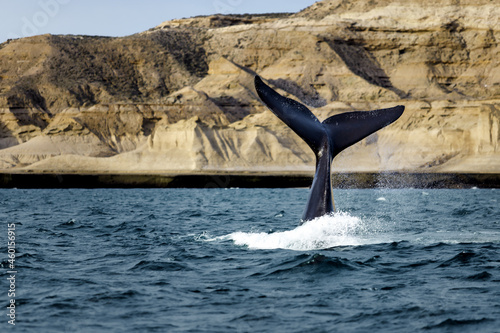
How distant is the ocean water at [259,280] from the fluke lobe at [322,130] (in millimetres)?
464

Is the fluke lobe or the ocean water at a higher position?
the fluke lobe

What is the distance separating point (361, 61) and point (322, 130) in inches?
3923

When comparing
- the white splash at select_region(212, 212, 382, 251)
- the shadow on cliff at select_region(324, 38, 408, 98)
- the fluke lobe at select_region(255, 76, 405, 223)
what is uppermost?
the shadow on cliff at select_region(324, 38, 408, 98)

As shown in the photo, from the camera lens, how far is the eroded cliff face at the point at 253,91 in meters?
84.4

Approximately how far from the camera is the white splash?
15969mm

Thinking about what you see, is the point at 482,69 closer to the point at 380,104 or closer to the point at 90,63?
the point at 380,104

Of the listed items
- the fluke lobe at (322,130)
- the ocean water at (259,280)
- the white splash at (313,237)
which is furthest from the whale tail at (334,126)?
the ocean water at (259,280)

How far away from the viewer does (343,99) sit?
331 ft

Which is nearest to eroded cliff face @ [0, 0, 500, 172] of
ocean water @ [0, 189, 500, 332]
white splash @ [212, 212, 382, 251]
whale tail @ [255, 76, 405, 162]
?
white splash @ [212, 212, 382, 251]

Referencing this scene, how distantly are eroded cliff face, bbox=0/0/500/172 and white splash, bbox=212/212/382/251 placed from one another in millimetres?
59970

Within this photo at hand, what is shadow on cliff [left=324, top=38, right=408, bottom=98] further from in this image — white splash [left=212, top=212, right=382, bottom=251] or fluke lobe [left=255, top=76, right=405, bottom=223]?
fluke lobe [left=255, top=76, right=405, bottom=223]

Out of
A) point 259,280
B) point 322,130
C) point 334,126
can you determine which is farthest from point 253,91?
point 259,280

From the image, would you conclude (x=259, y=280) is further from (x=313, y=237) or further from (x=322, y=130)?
(x=322, y=130)

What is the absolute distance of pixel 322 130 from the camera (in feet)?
52.0
